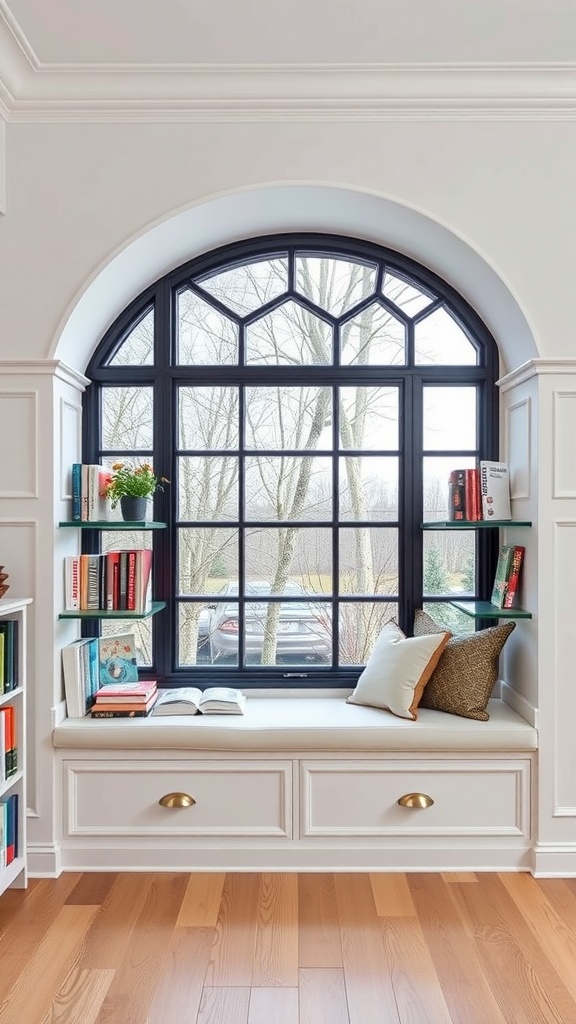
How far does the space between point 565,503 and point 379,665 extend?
3.29 feet

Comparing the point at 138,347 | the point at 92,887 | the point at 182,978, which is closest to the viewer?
the point at 182,978

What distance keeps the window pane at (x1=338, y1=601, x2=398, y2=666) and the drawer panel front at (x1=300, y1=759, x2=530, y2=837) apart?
25.1 inches

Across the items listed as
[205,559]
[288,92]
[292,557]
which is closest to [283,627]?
[292,557]

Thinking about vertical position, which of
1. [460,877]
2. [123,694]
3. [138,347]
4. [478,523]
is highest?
[138,347]

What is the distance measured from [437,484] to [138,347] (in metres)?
1.52

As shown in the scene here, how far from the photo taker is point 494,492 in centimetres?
311

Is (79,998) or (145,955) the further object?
(145,955)

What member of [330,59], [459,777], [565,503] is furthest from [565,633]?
[330,59]

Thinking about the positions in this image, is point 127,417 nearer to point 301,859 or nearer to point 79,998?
point 301,859

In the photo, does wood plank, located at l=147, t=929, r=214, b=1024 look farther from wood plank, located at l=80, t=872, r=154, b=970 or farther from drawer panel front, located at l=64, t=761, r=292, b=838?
drawer panel front, located at l=64, t=761, r=292, b=838

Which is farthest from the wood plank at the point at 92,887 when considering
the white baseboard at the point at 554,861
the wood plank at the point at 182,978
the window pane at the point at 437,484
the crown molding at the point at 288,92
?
the crown molding at the point at 288,92

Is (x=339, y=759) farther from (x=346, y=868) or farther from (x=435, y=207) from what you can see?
(x=435, y=207)

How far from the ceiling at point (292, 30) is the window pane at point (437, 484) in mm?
1600

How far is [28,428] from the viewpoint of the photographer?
9.45 ft
